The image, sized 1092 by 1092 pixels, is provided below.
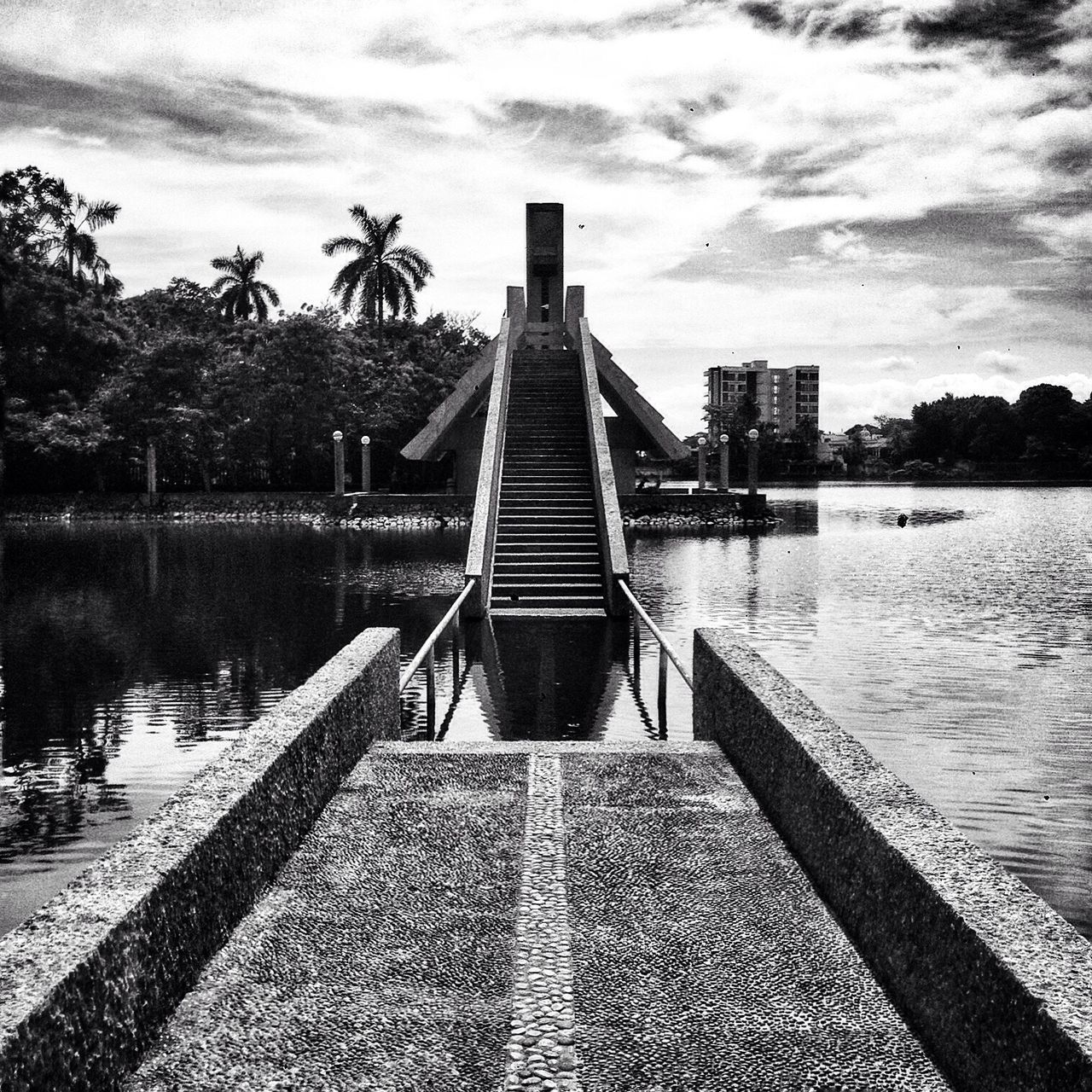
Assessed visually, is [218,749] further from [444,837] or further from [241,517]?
[241,517]

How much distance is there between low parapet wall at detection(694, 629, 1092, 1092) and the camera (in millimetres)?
2545

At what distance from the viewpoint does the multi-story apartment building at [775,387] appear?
17088 centimetres

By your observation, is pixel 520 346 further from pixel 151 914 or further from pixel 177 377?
pixel 151 914

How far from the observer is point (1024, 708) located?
9.57 metres

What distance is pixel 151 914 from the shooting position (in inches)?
127

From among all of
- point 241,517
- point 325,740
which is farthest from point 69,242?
point 325,740

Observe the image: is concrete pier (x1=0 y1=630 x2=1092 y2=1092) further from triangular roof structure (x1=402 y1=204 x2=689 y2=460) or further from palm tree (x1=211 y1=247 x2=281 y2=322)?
palm tree (x1=211 y1=247 x2=281 y2=322)

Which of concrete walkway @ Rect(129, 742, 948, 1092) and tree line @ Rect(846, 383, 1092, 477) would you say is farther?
tree line @ Rect(846, 383, 1092, 477)

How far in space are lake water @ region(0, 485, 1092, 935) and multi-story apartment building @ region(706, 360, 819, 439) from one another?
149 m

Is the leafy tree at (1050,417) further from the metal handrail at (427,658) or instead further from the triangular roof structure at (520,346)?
the metal handrail at (427,658)

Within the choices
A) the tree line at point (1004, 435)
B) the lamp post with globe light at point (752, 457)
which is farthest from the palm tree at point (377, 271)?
the tree line at point (1004, 435)

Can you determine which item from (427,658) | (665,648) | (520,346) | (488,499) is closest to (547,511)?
(488,499)

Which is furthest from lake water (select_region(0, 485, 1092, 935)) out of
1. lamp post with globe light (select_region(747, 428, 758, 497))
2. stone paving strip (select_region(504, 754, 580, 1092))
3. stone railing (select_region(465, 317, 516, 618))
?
lamp post with globe light (select_region(747, 428, 758, 497))

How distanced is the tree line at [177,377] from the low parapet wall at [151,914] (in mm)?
36275
